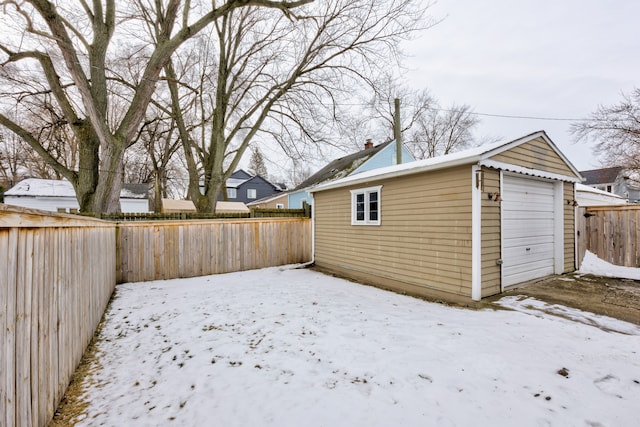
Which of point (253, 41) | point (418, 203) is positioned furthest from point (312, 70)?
point (418, 203)

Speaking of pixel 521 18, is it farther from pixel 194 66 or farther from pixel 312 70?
pixel 194 66

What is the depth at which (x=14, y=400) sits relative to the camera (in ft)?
4.87

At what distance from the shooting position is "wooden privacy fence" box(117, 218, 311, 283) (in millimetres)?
7062

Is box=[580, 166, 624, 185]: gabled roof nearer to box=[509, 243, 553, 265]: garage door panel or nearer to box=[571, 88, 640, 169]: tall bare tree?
box=[571, 88, 640, 169]: tall bare tree

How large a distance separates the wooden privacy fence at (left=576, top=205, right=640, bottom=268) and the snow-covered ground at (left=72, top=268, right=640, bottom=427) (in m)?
4.98

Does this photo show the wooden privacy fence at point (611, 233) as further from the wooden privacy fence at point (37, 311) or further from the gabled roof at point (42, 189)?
the gabled roof at point (42, 189)

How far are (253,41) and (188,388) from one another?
42.9ft

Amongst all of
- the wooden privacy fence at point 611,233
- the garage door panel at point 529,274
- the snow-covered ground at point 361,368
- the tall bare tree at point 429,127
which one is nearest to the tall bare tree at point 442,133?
the tall bare tree at point 429,127

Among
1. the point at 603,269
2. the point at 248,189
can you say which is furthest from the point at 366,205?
the point at 248,189

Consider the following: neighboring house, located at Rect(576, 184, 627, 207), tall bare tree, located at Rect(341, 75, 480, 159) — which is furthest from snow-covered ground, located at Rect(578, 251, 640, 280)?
tall bare tree, located at Rect(341, 75, 480, 159)

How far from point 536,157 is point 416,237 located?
10.2 ft

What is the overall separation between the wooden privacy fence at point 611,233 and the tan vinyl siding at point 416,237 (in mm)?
4803

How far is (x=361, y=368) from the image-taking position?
2764 millimetres

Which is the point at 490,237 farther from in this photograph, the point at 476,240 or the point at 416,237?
the point at 416,237
